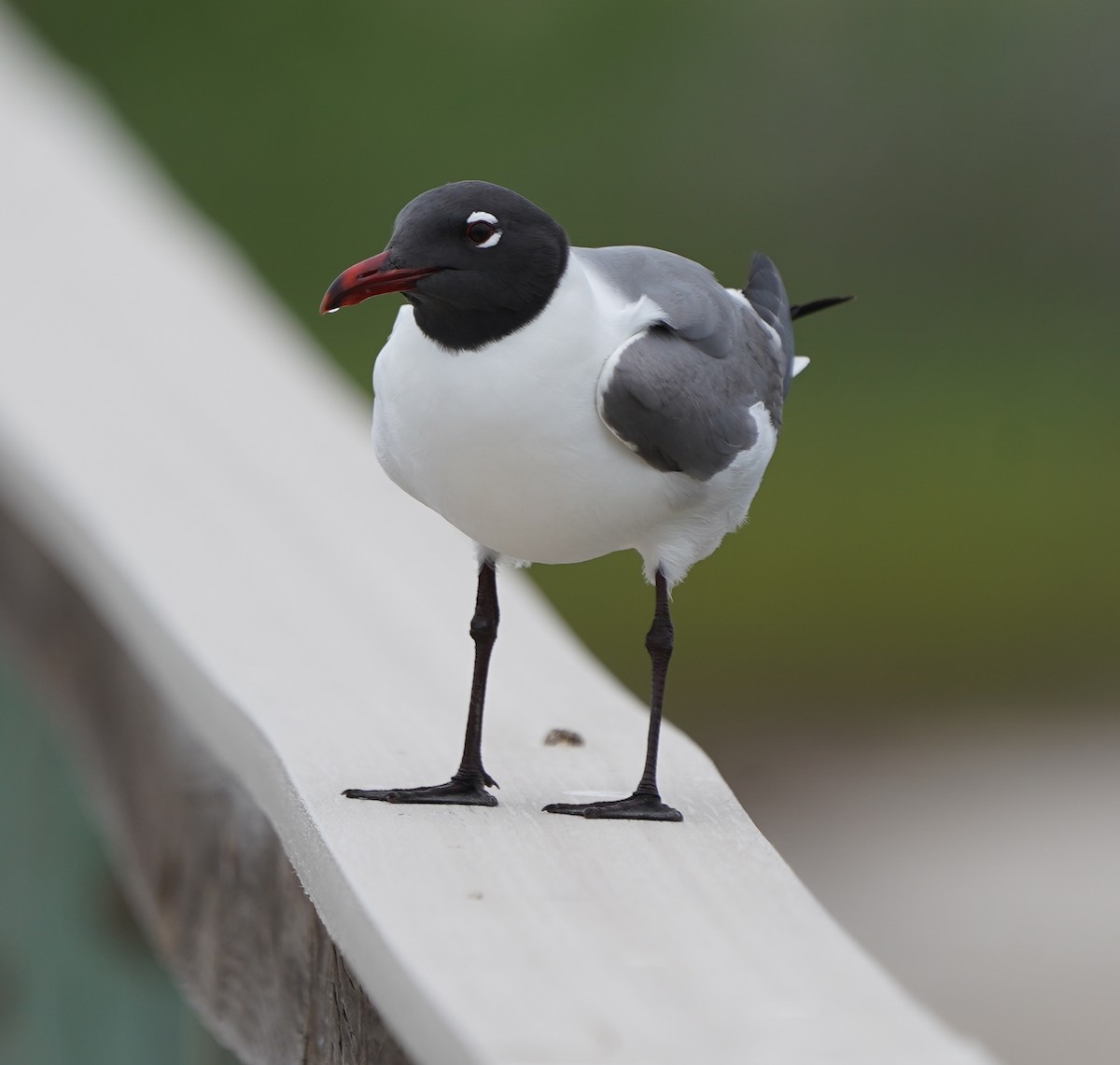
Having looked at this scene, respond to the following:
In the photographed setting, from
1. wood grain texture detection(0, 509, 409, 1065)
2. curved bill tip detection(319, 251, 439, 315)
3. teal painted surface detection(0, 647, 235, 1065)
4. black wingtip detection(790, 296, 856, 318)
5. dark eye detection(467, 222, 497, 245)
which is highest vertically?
dark eye detection(467, 222, 497, 245)

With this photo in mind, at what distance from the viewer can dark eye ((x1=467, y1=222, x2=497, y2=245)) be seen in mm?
1716

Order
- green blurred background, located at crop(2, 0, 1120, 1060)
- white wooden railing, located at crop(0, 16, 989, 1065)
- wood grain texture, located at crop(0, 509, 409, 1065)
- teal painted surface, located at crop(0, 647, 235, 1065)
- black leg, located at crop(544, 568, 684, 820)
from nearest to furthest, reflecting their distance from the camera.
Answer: white wooden railing, located at crop(0, 16, 989, 1065)
wood grain texture, located at crop(0, 509, 409, 1065)
black leg, located at crop(544, 568, 684, 820)
teal painted surface, located at crop(0, 647, 235, 1065)
green blurred background, located at crop(2, 0, 1120, 1060)

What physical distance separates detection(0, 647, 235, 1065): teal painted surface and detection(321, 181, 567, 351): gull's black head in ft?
2.97

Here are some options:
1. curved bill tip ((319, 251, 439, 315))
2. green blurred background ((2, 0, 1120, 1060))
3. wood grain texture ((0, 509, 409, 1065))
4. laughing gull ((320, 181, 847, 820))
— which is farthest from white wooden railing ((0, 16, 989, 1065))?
green blurred background ((2, 0, 1120, 1060))

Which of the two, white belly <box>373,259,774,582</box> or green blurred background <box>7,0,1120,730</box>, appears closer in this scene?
white belly <box>373,259,774,582</box>

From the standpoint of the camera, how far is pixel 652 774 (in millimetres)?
1780

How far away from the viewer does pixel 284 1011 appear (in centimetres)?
165

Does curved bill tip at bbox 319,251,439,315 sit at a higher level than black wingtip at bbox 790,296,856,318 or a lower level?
higher

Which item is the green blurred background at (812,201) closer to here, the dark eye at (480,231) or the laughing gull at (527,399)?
the laughing gull at (527,399)

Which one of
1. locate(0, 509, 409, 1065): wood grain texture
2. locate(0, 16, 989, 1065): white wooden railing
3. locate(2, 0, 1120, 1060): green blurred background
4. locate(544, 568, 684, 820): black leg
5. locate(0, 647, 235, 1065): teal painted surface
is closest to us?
locate(0, 16, 989, 1065): white wooden railing

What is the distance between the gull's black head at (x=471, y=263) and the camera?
1708 millimetres

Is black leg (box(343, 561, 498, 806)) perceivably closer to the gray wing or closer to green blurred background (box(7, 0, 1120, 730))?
the gray wing

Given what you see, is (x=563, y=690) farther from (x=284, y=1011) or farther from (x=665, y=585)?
(x=284, y=1011)

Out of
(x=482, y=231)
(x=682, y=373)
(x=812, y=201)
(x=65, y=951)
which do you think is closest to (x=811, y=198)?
(x=812, y=201)
